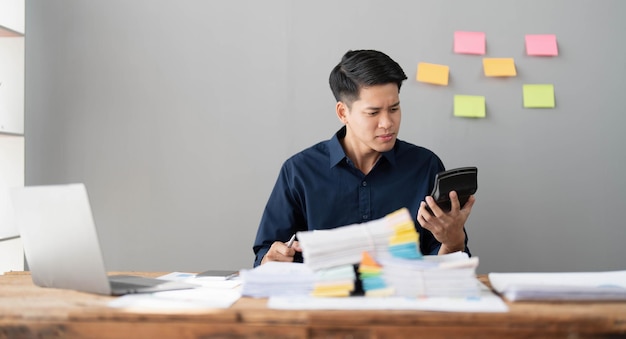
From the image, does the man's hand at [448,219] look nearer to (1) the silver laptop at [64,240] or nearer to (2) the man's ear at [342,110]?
(2) the man's ear at [342,110]

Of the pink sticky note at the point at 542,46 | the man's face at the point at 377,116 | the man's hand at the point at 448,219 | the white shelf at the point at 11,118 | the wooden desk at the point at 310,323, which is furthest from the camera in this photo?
the pink sticky note at the point at 542,46

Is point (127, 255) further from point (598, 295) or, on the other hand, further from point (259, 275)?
point (598, 295)

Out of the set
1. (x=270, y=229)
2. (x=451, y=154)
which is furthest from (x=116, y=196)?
(x=451, y=154)

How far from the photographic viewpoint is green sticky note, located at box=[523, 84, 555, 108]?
7.24 feet

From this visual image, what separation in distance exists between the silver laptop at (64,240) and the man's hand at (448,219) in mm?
594

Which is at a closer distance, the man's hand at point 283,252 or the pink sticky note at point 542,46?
the man's hand at point 283,252

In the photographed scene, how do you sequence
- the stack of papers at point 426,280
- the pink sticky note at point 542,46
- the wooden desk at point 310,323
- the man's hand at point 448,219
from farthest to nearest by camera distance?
the pink sticky note at point 542,46
the man's hand at point 448,219
the stack of papers at point 426,280
the wooden desk at point 310,323

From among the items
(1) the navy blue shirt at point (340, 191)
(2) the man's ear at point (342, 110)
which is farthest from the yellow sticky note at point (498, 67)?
(2) the man's ear at point (342, 110)

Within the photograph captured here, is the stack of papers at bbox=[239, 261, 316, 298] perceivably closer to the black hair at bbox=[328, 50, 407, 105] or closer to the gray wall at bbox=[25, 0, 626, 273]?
the black hair at bbox=[328, 50, 407, 105]

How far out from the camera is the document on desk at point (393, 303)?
98 cm

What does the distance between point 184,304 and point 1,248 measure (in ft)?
4.57

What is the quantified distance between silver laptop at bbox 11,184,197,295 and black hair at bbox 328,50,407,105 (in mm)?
825

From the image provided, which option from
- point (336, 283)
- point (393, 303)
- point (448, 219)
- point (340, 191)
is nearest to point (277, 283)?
point (336, 283)

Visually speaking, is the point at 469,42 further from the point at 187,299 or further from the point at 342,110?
the point at 187,299
